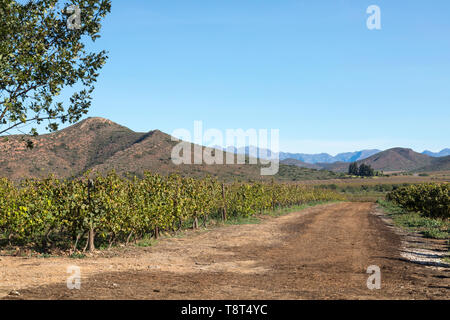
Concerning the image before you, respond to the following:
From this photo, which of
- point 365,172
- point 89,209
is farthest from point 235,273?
point 365,172

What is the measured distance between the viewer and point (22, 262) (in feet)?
34.0

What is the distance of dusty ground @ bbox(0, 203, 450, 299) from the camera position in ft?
23.7

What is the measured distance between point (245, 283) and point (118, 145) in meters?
83.2

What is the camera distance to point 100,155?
3189 inches

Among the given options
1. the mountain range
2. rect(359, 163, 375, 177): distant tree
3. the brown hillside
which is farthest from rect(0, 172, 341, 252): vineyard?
rect(359, 163, 375, 177): distant tree

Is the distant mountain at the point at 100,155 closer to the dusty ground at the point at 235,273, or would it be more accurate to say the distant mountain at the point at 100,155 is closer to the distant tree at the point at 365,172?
the dusty ground at the point at 235,273

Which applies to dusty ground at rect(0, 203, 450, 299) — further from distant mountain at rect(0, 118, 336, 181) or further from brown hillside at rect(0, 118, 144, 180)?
distant mountain at rect(0, 118, 336, 181)

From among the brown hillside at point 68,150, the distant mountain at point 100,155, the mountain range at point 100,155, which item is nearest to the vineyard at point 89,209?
the brown hillside at point 68,150

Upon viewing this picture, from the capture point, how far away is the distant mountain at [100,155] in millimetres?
67438

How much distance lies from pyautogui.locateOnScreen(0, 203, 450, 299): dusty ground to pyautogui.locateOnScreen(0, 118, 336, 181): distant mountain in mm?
55527

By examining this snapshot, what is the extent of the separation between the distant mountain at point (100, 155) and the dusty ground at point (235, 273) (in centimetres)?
5553

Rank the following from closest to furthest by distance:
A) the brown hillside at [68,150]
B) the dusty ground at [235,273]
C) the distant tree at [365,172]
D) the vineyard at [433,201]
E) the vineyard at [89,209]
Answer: the dusty ground at [235,273]
the vineyard at [89,209]
the vineyard at [433,201]
the brown hillside at [68,150]
the distant tree at [365,172]

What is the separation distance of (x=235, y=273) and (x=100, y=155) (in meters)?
76.8

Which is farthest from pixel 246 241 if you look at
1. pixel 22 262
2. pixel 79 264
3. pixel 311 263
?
pixel 22 262
